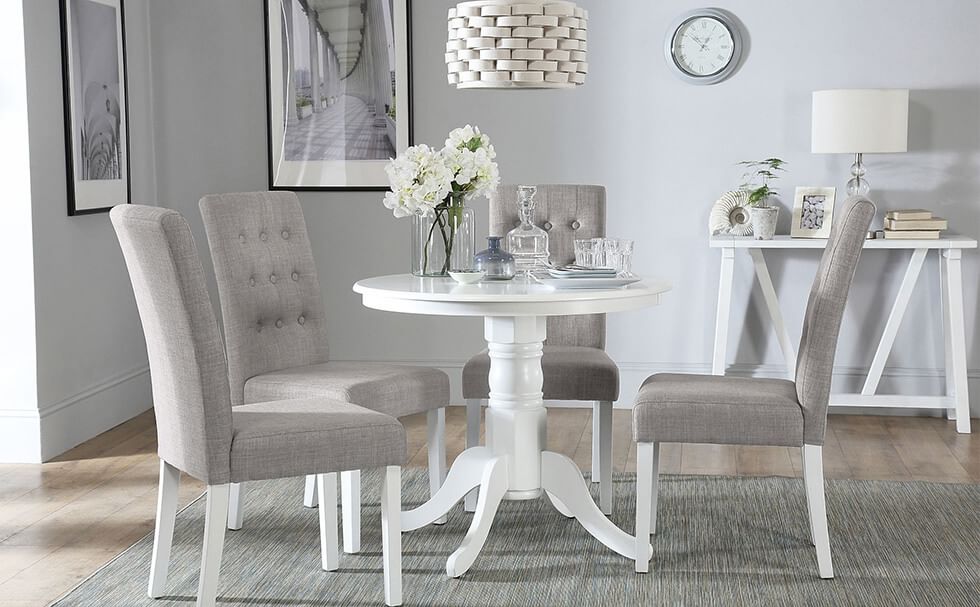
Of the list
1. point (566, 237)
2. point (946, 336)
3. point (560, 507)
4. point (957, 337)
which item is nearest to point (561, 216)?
point (566, 237)

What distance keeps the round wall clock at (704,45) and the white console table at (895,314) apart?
0.75m

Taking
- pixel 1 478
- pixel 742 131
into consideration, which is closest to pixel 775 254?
pixel 742 131

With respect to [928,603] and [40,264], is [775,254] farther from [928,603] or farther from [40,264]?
[40,264]

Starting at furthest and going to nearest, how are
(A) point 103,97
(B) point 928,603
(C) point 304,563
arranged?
(A) point 103,97 < (C) point 304,563 < (B) point 928,603

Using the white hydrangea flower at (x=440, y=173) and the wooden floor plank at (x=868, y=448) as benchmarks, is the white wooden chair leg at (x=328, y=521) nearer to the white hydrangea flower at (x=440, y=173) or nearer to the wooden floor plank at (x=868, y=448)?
the white hydrangea flower at (x=440, y=173)

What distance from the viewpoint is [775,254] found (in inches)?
199

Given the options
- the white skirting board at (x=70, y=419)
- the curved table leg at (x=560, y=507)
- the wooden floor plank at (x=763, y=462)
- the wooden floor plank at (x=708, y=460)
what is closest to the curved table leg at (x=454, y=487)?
the curved table leg at (x=560, y=507)

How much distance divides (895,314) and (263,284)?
2.71 metres

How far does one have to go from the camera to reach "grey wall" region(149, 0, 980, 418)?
4.86 meters

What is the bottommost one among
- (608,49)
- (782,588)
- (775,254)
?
(782,588)

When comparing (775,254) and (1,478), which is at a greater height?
(775,254)

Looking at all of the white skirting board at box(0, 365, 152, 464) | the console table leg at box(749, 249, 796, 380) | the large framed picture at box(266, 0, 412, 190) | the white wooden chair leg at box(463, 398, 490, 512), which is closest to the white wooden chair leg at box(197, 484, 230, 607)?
the white wooden chair leg at box(463, 398, 490, 512)

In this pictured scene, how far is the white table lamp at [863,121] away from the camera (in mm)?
4551

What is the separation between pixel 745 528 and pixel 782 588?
50cm
